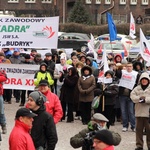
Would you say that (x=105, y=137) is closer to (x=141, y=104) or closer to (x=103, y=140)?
(x=103, y=140)

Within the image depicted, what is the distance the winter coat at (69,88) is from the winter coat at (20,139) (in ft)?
28.8

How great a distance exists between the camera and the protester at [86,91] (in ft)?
53.7

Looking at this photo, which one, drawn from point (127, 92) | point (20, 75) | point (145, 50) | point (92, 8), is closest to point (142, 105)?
point (127, 92)

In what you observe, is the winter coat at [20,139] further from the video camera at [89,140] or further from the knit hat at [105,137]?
the knit hat at [105,137]

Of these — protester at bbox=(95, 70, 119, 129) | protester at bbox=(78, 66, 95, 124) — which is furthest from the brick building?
protester at bbox=(95, 70, 119, 129)

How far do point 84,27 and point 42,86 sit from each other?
40668 millimetres

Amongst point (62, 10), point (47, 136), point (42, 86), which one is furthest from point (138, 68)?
point (62, 10)

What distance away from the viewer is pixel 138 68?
16234 mm

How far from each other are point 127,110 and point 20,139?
8.06 meters

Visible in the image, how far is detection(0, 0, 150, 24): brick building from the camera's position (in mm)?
60188

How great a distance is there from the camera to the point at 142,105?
521 inches

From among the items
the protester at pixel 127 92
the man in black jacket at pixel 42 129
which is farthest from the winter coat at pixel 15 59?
the man in black jacket at pixel 42 129

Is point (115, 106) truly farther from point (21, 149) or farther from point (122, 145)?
point (21, 149)

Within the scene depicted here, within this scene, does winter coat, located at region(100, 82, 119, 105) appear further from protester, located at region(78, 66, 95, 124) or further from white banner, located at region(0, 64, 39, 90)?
white banner, located at region(0, 64, 39, 90)
